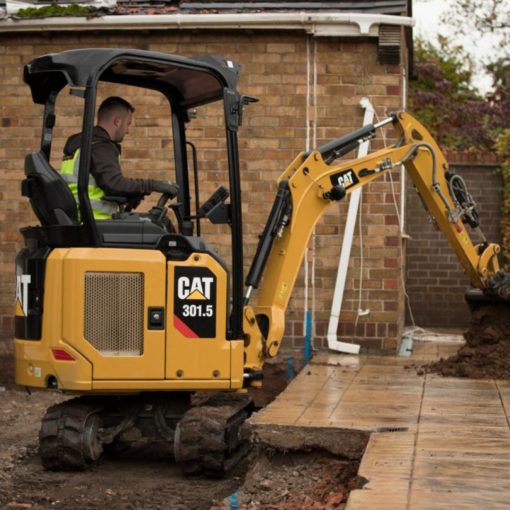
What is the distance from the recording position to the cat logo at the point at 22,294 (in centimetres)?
766

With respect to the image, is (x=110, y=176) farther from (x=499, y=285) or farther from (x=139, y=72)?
(x=499, y=285)

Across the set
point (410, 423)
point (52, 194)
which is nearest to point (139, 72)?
point (52, 194)

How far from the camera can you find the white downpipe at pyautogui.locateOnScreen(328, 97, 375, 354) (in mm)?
12477

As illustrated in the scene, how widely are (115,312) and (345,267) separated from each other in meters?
5.42

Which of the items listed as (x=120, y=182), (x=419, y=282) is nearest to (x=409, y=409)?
(x=120, y=182)

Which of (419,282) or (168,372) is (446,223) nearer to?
(168,372)

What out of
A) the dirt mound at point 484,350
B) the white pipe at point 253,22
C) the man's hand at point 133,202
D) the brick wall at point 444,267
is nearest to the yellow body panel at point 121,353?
the man's hand at point 133,202

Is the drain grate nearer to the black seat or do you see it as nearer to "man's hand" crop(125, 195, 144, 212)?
"man's hand" crop(125, 195, 144, 212)

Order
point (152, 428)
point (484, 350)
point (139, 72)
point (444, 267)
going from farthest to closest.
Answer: point (444, 267)
point (484, 350)
point (139, 72)
point (152, 428)

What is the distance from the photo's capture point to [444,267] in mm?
17203

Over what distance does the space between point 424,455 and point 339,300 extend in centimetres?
544

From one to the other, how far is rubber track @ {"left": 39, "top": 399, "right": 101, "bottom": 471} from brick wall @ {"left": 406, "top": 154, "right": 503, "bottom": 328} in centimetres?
1001

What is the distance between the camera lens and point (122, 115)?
7863 millimetres

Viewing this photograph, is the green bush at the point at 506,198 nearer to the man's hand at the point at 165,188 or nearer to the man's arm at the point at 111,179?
the man's hand at the point at 165,188
